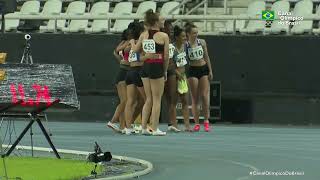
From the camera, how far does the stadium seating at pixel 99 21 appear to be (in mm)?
20875

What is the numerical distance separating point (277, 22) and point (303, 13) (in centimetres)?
65

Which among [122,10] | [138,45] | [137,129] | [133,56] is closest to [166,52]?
[138,45]

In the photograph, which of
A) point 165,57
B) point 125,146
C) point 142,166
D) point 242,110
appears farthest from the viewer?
point 242,110

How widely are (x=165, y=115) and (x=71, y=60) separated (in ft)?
8.32

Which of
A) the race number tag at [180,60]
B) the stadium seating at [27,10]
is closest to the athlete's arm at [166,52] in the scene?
the race number tag at [180,60]

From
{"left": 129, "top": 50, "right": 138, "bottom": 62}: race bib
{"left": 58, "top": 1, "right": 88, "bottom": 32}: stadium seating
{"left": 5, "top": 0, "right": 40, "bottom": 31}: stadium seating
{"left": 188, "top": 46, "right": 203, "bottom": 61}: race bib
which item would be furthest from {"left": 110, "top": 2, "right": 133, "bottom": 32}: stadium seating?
{"left": 129, "top": 50, "right": 138, "bottom": 62}: race bib

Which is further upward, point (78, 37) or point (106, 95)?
point (78, 37)

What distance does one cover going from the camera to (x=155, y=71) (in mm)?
14359

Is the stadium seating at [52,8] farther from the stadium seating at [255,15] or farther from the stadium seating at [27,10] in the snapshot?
the stadium seating at [255,15]

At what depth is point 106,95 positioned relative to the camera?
20000mm

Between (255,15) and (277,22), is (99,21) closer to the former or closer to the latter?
(255,15)

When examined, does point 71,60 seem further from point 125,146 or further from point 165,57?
point 125,146

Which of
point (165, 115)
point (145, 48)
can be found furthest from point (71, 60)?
point (145, 48)

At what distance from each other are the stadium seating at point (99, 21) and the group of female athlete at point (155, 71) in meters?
4.92
